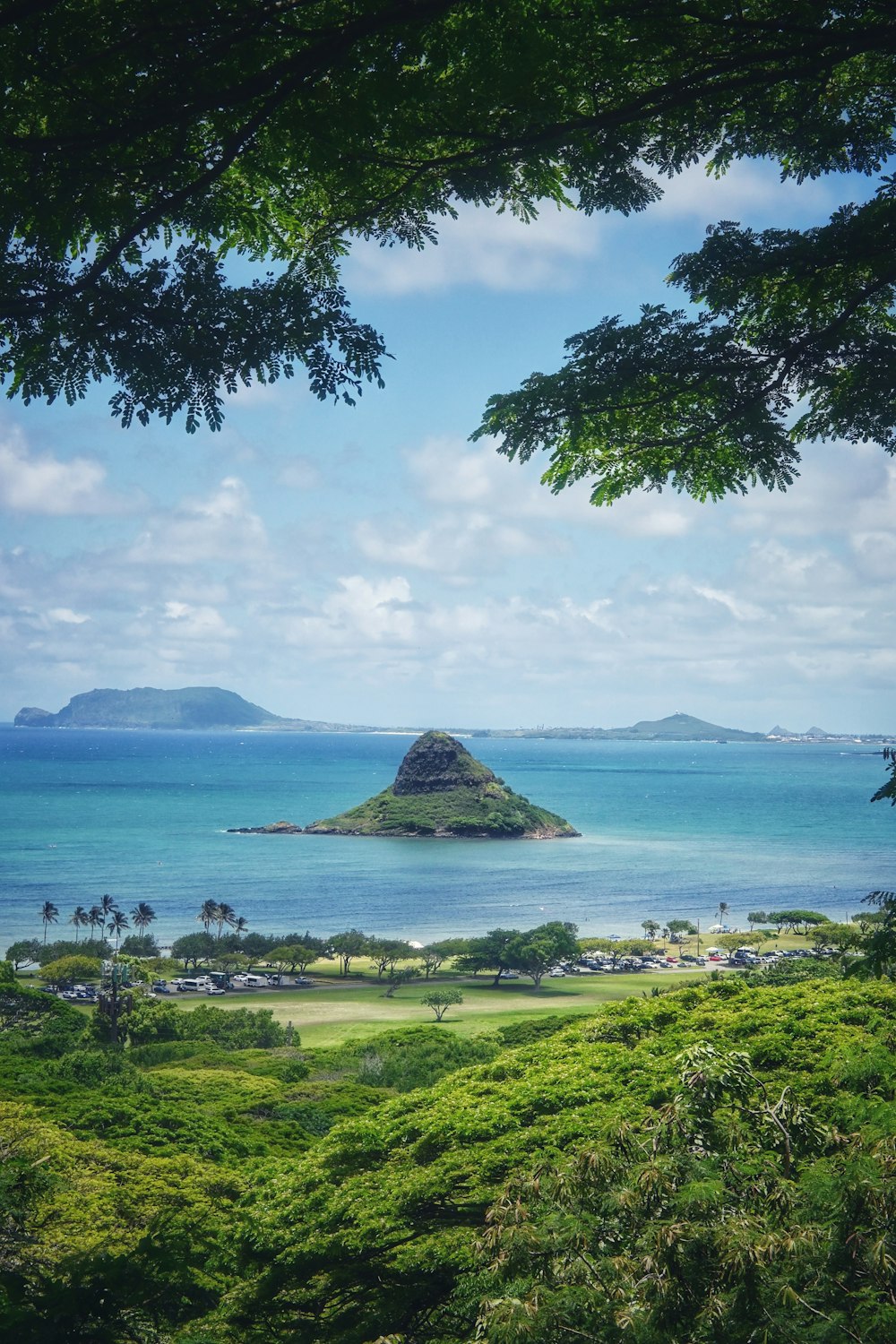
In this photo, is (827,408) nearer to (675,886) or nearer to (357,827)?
(675,886)

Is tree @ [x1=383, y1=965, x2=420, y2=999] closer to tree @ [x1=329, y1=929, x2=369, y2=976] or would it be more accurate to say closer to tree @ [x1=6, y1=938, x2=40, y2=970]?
tree @ [x1=329, y1=929, x2=369, y2=976]

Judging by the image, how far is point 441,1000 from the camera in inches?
1601

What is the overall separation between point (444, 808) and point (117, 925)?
212ft

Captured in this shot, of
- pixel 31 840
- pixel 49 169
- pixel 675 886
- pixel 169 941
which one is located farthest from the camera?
pixel 31 840

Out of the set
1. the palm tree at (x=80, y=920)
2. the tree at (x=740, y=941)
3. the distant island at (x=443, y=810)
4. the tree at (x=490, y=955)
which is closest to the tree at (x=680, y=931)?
the tree at (x=740, y=941)

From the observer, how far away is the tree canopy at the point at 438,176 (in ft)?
13.8

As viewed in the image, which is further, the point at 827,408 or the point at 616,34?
the point at 827,408

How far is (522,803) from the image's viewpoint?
116562 millimetres

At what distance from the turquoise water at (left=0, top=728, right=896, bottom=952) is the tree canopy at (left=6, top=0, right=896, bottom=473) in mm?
54947

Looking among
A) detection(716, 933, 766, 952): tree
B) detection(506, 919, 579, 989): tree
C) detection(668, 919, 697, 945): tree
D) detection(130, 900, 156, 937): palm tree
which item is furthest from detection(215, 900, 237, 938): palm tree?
detection(716, 933, 766, 952): tree

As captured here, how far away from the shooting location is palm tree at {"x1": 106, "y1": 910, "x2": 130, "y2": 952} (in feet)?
177

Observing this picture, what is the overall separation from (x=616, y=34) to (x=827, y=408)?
227cm

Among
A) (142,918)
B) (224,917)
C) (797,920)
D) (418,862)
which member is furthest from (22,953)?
(418,862)

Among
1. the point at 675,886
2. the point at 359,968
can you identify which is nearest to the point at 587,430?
the point at 359,968
